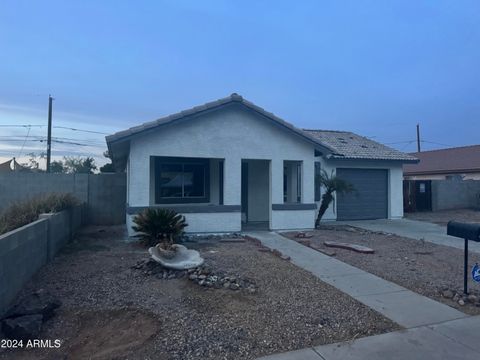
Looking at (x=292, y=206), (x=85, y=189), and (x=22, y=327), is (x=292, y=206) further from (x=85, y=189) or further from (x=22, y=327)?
(x=22, y=327)

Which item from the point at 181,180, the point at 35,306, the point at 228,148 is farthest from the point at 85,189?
the point at 35,306

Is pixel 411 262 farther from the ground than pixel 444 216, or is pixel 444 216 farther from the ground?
pixel 444 216

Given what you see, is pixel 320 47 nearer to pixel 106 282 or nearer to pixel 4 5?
pixel 4 5

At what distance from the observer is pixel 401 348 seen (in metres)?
3.95

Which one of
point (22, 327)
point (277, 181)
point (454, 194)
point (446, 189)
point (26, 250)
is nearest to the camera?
point (22, 327)

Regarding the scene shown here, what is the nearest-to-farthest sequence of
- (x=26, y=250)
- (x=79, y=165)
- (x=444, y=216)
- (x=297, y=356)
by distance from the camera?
(x=297, y=356)
(x=26, y=250)
(x=444, y=216)
(x=79, y=165)

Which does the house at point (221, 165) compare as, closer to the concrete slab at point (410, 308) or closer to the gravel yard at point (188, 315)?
the gravel yard at point (188, 315)

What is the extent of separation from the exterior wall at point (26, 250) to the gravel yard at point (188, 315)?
0.30 m

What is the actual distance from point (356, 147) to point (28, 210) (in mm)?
14819

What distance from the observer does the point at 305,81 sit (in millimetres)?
20203

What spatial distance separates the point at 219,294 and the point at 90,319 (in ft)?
6.25

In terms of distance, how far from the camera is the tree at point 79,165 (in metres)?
43.3

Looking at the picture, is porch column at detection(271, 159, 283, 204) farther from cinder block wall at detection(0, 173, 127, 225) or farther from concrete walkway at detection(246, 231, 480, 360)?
cinder block wall at detection(0, 173, 127, 225)

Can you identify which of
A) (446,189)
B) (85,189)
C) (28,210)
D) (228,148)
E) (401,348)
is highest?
(228,148)
